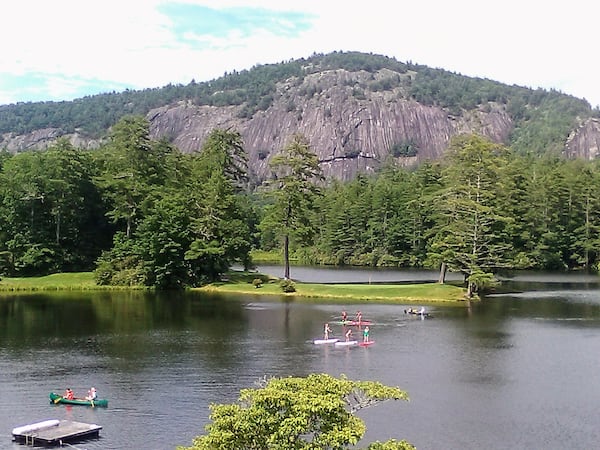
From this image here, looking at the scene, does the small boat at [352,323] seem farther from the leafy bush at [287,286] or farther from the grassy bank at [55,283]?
the grassy bank at [55,283]

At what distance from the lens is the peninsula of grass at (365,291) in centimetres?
7744

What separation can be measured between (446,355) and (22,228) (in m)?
67.9

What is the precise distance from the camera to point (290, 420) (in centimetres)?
1634

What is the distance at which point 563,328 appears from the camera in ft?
190

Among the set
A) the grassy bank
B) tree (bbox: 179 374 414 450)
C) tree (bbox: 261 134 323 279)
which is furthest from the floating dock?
the grassy bank

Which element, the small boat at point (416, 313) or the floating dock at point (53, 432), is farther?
the small boat at point (416, 313)

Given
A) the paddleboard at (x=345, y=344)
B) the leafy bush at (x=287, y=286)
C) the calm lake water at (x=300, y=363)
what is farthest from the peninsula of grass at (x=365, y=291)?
the paddleboard at (x=345, y=344)

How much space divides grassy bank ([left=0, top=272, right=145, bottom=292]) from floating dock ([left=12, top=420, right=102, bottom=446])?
57455 mm

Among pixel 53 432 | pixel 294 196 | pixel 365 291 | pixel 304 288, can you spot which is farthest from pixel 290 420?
pixel 294 196

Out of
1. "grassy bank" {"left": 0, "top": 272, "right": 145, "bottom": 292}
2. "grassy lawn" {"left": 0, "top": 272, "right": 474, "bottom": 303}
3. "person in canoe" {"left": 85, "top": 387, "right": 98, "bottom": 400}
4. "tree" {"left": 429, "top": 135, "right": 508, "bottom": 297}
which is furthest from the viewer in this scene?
"grassy bank" {"left": 0, "top": 272, "right": 145, "bottom": 292}

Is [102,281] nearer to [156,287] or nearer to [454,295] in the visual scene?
[156,287]

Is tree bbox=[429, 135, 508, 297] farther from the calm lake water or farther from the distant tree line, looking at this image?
the calm lake water

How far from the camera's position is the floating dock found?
97.6ft

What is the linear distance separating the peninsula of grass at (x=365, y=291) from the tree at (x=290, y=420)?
5898cm
